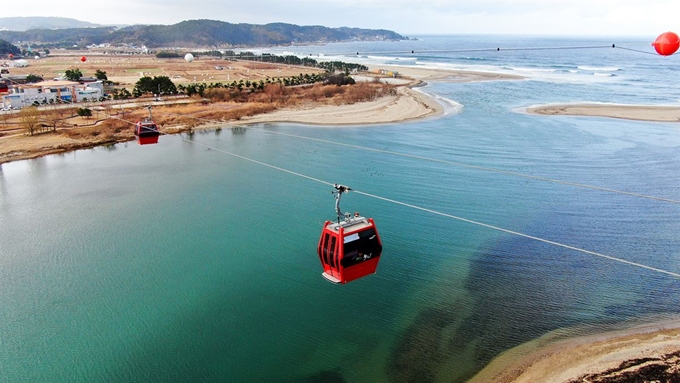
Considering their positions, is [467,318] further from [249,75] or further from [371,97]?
[249,75]

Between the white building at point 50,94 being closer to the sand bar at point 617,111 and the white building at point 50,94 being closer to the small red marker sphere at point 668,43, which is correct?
the sand bar at point 617,111

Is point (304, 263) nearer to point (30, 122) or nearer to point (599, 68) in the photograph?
point (30, 122)

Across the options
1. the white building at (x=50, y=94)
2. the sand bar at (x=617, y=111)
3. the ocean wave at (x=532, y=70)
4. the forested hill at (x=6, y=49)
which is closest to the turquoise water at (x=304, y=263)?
the sand bar at (x=617, y=111)

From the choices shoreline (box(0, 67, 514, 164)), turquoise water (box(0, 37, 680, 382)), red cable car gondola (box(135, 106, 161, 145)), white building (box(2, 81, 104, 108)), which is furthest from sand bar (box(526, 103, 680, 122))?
white building (box(2, 81, 104, 108))

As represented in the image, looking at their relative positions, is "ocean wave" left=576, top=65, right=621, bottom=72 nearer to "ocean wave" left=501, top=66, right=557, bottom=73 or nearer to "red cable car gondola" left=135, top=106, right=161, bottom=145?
"ocean wave" left=501, top=66, right=557, bottom=73

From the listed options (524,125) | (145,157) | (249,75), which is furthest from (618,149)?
(249,75)

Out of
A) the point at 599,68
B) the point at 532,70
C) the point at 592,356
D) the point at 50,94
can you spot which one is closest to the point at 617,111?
the point at 592,356
